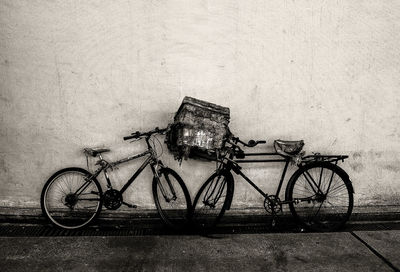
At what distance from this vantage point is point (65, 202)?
215 inches

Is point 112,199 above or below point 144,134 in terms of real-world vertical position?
below

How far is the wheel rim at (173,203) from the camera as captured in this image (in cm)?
553

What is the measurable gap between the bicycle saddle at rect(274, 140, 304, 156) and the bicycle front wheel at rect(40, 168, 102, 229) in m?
2.72

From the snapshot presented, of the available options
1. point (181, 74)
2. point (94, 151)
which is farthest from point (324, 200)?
point (94, 151)

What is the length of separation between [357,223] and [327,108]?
1.93 m

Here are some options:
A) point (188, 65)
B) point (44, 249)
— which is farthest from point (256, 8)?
point (44, 249)

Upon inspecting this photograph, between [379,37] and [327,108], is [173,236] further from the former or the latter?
[379,37]

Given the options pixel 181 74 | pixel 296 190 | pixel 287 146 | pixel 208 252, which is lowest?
pixel 208 252

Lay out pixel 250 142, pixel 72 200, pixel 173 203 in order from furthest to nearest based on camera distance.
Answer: pixel 173 203 < pixel 72 200 < pixel 250 142

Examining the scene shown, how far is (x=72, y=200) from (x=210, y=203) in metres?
2.06

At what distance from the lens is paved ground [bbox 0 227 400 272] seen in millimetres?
4332

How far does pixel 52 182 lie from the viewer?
5.26 m

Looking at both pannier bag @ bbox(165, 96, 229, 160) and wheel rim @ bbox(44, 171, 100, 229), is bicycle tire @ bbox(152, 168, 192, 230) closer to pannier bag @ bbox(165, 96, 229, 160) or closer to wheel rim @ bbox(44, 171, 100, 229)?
pannier bag @ bbox(165, 96, 229, 160)

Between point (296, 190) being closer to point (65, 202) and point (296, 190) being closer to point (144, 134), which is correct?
point (144, 134)
